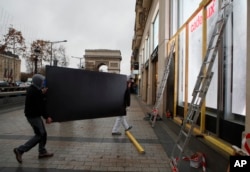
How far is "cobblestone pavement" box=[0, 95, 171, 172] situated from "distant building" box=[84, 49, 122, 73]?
66.8 m

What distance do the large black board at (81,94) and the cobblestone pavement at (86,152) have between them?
837mm

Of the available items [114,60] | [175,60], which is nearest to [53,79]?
[175,60]

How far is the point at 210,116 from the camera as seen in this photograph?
251 inches

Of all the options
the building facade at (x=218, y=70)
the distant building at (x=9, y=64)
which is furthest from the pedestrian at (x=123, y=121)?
the distant building at (x=9, y=64)

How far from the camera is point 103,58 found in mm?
78125

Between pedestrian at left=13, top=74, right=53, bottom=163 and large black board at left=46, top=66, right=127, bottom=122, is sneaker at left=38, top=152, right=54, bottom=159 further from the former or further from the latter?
large black board at left=46, top=66, right=127, bottom=122

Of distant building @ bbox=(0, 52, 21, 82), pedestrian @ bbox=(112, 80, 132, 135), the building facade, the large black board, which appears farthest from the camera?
distant building @ bbox=(0, 52, 21, 82)

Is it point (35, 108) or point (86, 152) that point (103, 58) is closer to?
point (86, 152)

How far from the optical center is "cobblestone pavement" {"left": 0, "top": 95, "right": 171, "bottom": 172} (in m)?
5.68

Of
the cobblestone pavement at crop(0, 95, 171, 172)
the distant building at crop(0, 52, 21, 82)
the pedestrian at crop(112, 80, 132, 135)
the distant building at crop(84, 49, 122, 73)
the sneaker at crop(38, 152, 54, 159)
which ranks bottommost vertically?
the cobblestone pavement at crop(0, 95, 171, 172)

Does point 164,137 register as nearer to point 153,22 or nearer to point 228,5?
point 228,5

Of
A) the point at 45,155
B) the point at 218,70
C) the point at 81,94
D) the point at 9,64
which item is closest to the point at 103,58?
the point at 9,64

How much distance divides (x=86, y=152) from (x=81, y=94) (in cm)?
135

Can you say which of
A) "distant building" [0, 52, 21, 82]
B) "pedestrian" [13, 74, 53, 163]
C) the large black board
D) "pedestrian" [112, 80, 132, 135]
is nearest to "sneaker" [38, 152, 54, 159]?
"pedestrian" [13, 74, 53, 163]
